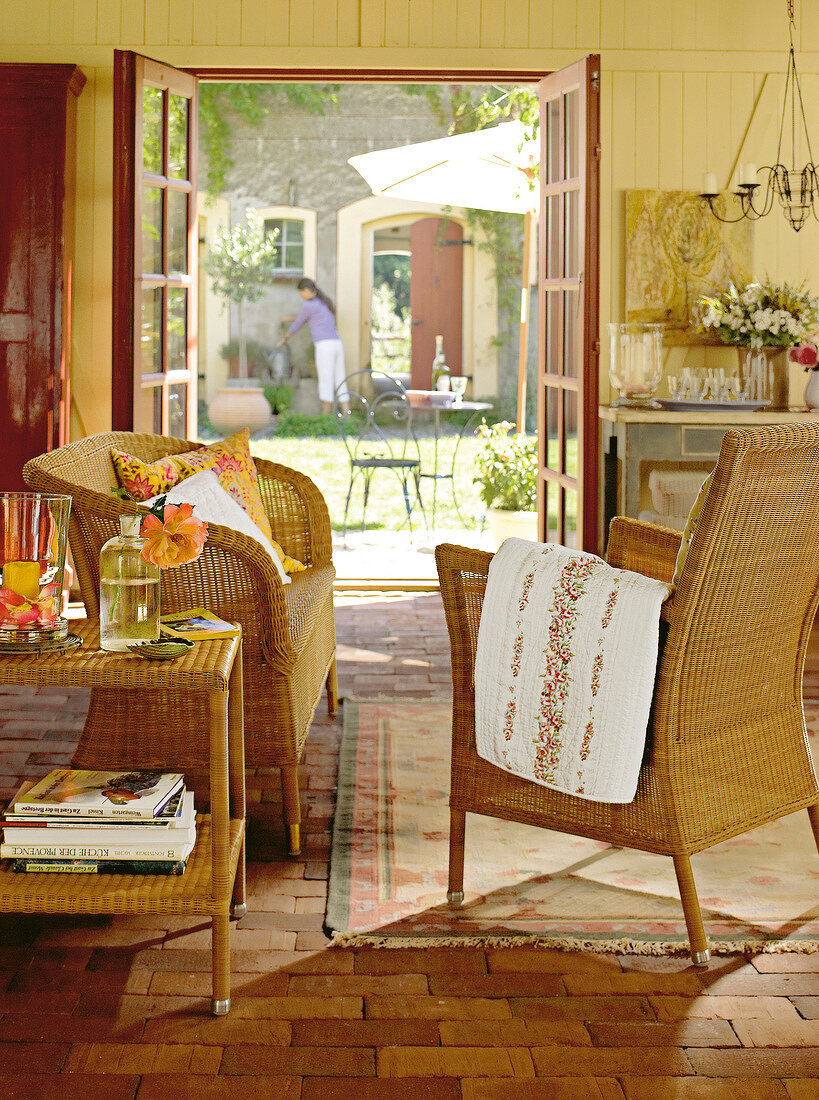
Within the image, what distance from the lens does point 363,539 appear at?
24.4 feet

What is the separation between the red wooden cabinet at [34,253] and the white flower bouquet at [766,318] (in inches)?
113

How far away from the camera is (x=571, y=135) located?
534 centimetres

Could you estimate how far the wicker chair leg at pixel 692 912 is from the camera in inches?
91.6

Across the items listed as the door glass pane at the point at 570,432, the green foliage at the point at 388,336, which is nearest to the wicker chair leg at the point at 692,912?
the door glass pane at the point at 570,432

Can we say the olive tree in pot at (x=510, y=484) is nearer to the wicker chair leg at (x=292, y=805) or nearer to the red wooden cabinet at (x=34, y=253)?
the red wooden cabinet at (x=34, y=253)

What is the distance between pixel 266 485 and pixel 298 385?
30.7ft

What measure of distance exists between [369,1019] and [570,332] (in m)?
3.89

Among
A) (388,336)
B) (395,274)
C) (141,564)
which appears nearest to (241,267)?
(388,336)

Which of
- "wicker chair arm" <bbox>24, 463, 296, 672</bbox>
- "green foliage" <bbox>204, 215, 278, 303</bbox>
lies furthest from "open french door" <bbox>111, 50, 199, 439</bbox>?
"green foliage" <bbox>204, 215, 278, 303</bbox>

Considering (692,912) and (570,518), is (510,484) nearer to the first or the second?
(570,518)

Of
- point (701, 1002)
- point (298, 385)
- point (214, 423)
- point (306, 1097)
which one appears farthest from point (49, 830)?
point (298, 385)

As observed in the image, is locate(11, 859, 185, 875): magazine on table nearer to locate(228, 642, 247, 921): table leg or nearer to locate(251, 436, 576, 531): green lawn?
locate(228, 642, 247, 921): table leg

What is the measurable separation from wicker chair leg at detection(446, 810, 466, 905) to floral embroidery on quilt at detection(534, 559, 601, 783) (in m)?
0.27

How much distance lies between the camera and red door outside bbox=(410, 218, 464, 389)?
1318cm
